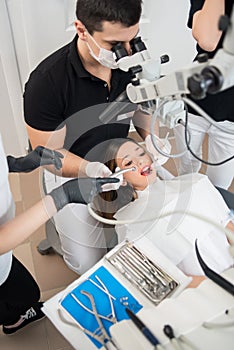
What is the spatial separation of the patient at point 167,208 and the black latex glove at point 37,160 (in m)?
0.22

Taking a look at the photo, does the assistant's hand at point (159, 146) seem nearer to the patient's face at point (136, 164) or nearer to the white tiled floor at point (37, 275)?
the patient's face at point (136, 164)

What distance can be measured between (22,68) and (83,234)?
2.91 feet

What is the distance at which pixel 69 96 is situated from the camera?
1373 millimetres

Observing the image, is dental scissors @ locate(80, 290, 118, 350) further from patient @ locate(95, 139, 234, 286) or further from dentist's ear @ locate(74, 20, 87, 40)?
dentist's ear @ locate(74, 20, 87, 40)

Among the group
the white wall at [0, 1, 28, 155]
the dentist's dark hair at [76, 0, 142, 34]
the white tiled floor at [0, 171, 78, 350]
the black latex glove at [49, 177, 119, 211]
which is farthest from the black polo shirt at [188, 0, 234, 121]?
the white tiled floor at [0, 171, 78, 350]

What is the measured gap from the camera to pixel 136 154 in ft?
4.74

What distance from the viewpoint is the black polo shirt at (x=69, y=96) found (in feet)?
4.35

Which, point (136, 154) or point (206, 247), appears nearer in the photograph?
point (206, 247)

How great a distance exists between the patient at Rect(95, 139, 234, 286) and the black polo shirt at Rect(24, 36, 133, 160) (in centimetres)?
13

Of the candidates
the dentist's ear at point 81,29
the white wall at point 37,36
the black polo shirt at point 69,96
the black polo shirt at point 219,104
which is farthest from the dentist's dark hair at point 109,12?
the white wall at point 37,36

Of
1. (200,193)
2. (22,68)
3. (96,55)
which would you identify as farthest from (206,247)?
(22,68)

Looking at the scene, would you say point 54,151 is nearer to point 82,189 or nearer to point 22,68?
point 82,189

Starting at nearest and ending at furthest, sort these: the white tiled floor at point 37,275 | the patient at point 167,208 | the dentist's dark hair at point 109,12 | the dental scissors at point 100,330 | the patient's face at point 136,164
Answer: the dental scissors at point 100,330, the dentist's dark hair at point 109,12, the patient at point 167,208, the patient's face at point 136,164, the white tiled floor at point 37,275

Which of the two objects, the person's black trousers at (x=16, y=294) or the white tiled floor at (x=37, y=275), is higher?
the person's black trousers at (x=16, y=294)
